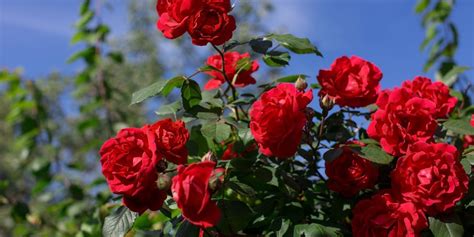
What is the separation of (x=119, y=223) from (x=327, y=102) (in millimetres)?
418

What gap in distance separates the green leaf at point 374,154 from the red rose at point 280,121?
12cm

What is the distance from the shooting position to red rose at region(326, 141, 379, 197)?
1.10m

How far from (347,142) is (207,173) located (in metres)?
0.38

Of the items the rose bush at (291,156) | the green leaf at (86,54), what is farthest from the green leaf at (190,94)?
the green leaf at (86,54)

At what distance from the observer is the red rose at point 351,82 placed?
1195mm

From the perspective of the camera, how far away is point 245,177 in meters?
1.09

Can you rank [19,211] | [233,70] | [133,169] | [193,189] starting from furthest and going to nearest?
[19,211] < [233,70] < [133,169] < [193,189]

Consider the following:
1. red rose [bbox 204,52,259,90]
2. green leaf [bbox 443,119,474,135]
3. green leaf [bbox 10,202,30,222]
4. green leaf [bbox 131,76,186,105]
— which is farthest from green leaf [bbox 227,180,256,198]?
green leaf [bbox 10,202,30,222]

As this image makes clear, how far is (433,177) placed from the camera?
103cm

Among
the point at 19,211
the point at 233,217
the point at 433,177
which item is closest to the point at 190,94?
the point at 233,217

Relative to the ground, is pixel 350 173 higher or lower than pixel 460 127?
lower

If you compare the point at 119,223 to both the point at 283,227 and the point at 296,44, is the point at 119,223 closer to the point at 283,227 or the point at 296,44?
the point at 283,227

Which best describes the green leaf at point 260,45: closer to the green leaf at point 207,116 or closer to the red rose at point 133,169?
the green leaf at point 207,116

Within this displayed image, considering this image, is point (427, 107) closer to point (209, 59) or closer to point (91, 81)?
point (209, 59)
